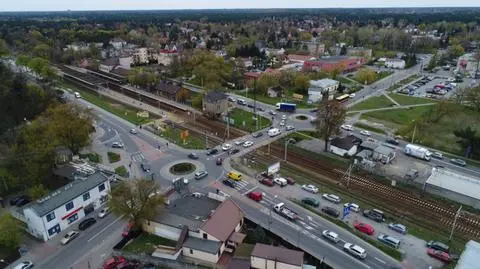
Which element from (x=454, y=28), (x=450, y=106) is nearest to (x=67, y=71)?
(x=450, y=106)

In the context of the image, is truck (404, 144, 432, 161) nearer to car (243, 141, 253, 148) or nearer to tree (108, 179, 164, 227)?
car (243, 141, 253, 148)

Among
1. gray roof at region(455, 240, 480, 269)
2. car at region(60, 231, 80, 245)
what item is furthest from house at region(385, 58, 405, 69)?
car at region(60, 231, 80, 245)

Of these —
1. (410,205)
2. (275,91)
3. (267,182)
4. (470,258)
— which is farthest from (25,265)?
(275,91)

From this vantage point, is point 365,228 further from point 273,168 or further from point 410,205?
point 273,168

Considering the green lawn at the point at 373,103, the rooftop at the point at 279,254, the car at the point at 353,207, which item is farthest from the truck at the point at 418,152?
the rooftop at the point at 279,254

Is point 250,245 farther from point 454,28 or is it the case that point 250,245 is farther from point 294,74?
point 454,28
